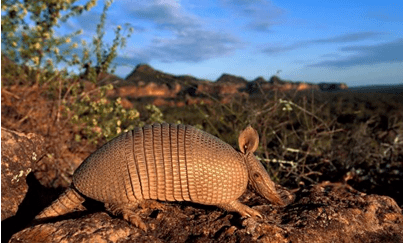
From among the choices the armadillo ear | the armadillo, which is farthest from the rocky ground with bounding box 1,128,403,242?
the armadillo ear

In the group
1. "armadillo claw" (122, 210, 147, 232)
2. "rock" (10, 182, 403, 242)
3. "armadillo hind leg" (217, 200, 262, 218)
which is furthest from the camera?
"armadillo hind leg" (217, 200, 262, 218)

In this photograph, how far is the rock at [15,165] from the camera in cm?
439

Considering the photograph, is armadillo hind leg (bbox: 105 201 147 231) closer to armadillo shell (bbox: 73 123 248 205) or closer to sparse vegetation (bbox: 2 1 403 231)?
armadillo shell (bbox: 73 123 248 205)

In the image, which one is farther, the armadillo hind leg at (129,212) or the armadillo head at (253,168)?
the armadillo head at (253,168)

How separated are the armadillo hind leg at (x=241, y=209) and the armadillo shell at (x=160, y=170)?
0.07 meters

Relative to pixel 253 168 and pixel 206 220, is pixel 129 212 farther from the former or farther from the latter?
pixel 253 168

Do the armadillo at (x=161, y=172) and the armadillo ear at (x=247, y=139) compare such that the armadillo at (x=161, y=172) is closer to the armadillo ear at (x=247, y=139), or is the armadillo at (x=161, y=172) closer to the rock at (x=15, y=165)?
the armadillo ear at (x=247, y=139)

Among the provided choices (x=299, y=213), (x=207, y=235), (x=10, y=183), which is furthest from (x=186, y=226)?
(x=10, y=183)

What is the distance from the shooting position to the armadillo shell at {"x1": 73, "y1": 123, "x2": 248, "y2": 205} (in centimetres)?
363

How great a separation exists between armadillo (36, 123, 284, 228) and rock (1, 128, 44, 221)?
825 millimetres

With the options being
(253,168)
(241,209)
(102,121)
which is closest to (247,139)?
(253,168)

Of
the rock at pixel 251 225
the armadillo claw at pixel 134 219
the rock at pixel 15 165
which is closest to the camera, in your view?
the rock at pixel 251 225

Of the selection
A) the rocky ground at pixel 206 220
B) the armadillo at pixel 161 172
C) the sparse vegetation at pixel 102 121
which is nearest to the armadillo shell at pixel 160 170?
the armadillo at pixel 161 172

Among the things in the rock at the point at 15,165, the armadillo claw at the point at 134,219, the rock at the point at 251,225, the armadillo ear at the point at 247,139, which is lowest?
the rock at the point at 251,225
